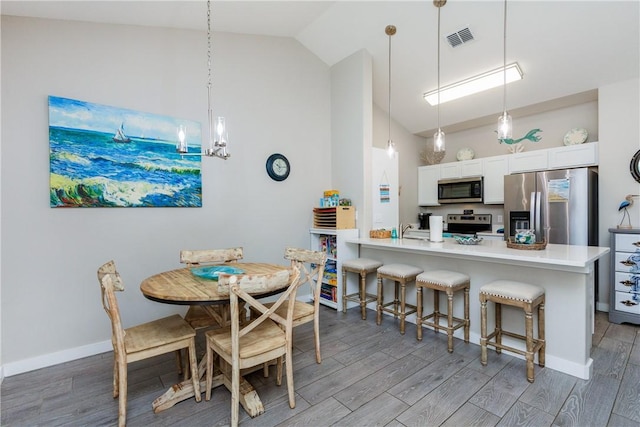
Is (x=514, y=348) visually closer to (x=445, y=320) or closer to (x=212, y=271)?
(x=445, y=320)

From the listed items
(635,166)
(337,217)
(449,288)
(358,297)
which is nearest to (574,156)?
(635,166)

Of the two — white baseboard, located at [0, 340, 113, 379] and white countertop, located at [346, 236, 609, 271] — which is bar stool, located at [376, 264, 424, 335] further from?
white baseboard, located at [0, 340, 113, 379]

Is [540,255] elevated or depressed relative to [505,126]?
depressed

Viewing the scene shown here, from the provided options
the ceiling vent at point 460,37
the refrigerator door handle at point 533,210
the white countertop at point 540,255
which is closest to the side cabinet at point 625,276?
the refrigerator door handle at point 533,210

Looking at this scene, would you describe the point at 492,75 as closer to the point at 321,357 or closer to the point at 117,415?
the point at 321,357

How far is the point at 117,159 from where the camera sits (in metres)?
2.74

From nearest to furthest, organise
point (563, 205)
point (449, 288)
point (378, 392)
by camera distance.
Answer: point (378, 392) < point (449, 288) < point (563, 205)

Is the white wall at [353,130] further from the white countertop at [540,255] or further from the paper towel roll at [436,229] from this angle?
the white countertop at [540,255]

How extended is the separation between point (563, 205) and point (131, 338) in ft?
14.8

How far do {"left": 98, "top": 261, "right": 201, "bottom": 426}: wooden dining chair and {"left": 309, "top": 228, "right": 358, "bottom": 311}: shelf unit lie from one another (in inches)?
79.4

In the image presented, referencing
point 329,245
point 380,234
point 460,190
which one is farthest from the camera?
point 460,190

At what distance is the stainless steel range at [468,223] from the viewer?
484 centimetres

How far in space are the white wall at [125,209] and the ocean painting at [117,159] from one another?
0.08 meters

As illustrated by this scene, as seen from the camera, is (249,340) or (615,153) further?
(615,153)
